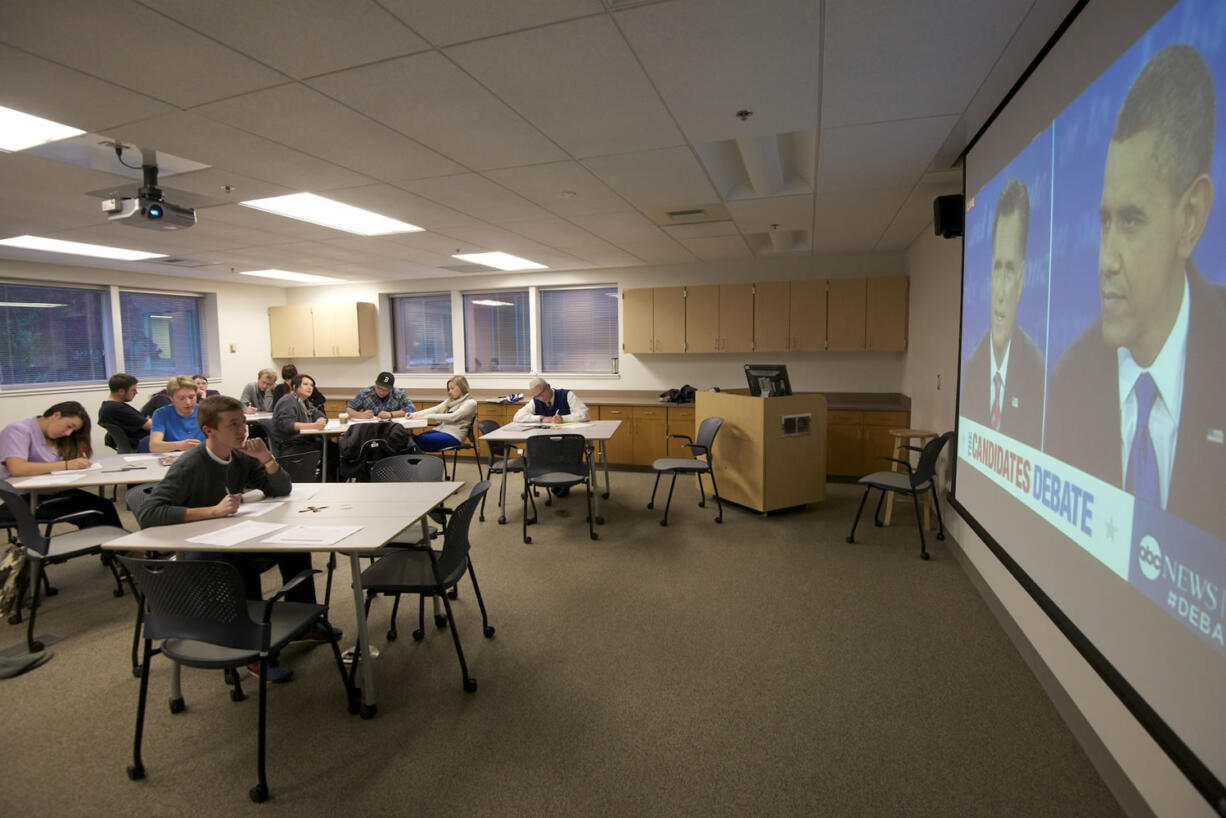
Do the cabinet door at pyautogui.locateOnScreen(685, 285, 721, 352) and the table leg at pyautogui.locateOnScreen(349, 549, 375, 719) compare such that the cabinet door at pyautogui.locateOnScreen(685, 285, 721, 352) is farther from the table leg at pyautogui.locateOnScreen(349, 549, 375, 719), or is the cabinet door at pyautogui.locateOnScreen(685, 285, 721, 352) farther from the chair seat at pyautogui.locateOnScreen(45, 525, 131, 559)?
the chair seat at pyautogui.locateOnScreen(45, 525, 131, 559)

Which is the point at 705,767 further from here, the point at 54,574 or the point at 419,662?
the point at 54,574

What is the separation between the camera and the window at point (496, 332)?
8562 millimetres

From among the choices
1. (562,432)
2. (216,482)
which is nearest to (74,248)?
(216,482)

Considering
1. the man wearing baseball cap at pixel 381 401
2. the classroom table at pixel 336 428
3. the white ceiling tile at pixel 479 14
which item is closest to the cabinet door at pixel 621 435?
the classroom table at pixel 336 428

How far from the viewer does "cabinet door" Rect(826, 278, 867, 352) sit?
21.4 feet

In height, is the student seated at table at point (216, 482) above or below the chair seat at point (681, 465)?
above

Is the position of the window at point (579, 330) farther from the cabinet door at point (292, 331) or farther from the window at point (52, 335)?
the window at point (52, 335)

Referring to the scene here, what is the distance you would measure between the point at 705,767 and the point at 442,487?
201 centimetres

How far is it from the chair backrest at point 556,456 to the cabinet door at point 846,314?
3.62 m

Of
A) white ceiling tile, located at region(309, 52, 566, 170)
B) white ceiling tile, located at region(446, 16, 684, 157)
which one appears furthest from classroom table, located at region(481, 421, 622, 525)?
white ceiling tile, located at region(446, 16, 684, 157)

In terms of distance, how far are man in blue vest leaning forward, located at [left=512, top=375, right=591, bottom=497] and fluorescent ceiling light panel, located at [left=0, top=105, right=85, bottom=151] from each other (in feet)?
12.9

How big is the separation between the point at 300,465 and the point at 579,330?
188 inches

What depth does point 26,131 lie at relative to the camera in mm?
2953

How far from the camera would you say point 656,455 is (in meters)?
7.25
